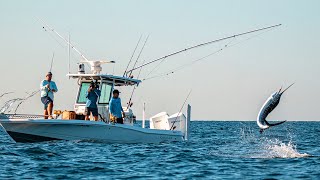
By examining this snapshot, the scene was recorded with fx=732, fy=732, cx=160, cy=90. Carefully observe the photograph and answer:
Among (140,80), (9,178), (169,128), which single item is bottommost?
(9,178)

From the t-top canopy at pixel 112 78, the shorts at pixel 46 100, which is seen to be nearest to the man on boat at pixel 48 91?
the shorts at pixel 46 100

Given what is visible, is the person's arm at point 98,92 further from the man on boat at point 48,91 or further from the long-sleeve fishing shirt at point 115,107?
the man on boat at point 48,91

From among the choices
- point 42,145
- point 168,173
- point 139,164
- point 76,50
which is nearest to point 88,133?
point 42,145

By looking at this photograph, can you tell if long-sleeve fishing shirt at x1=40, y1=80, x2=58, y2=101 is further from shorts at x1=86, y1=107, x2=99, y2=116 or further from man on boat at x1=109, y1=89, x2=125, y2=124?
man on boat at x1=109, y1=89, x2=125, y2=124

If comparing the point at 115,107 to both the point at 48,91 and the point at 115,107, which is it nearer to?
the point at 115,107

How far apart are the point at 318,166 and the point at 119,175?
18.0 feet

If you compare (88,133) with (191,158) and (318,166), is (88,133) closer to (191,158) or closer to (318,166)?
(191,158)

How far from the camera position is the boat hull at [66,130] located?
22812mm

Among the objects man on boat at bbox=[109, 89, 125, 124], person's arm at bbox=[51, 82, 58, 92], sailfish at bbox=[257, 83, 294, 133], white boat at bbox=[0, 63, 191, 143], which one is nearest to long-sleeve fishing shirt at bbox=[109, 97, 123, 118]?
man on boat at bbox=[109, 89, 125, 124]

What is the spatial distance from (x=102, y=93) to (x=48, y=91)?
211cm

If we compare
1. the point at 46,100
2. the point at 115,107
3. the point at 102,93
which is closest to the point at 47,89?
the point at 46,100

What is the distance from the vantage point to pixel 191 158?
2036cm

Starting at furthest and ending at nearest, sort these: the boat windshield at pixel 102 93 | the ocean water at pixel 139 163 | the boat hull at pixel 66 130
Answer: the boat windshield at pixel 102 93 < the boat hull at pixel 66 130 < the ocean water at pixel 139 163

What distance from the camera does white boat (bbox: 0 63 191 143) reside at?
22.9 meters
